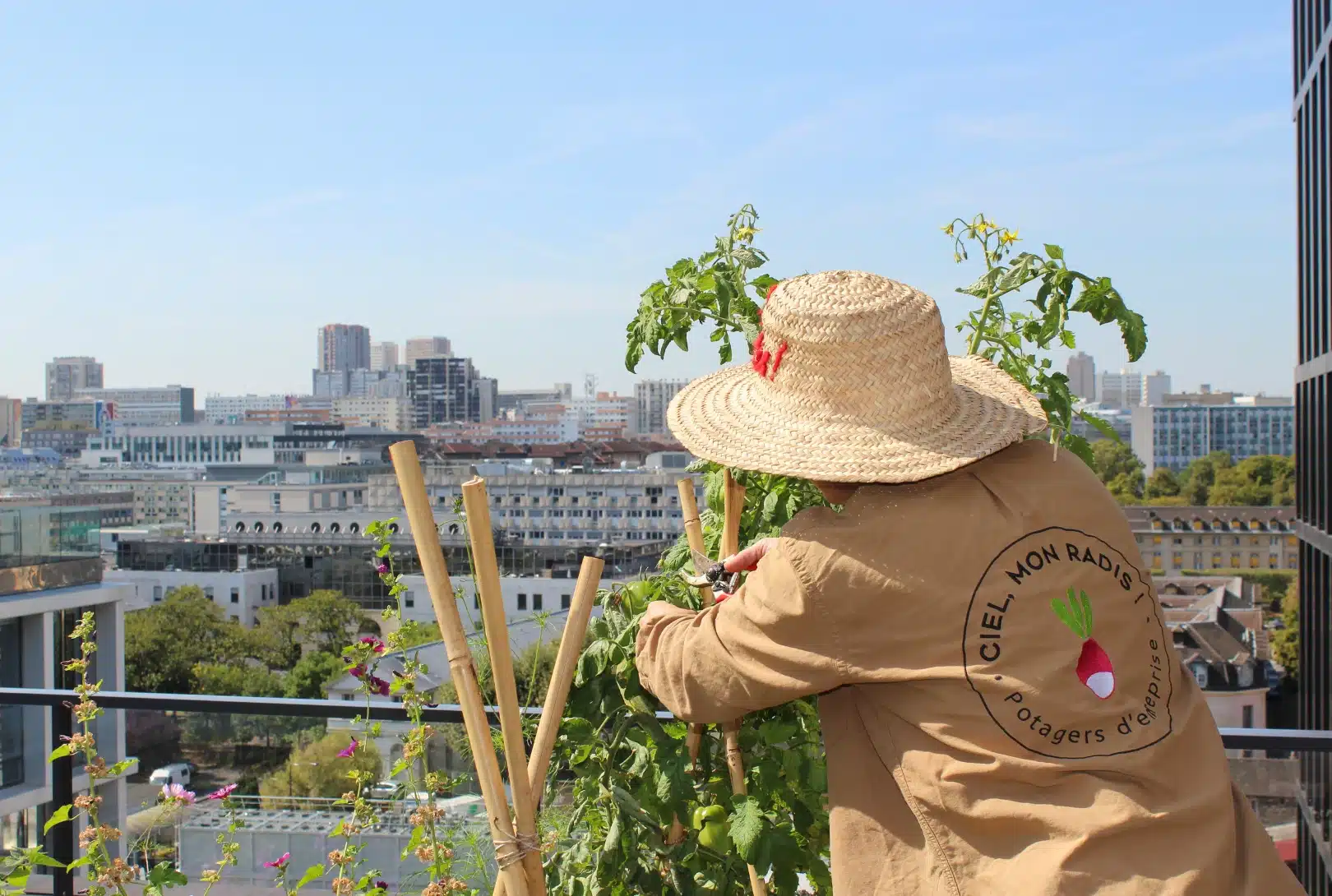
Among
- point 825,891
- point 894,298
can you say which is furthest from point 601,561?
point 825,891

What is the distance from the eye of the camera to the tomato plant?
222 centimetres

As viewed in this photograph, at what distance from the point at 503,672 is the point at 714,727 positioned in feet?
1.59

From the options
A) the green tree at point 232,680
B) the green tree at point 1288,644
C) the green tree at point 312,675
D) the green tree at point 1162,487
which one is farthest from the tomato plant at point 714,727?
the green tree at point 1162,487

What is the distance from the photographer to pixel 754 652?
177 cm

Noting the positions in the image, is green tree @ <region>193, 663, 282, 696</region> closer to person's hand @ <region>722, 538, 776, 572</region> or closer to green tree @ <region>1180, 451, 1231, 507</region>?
person's hand @ <region>722, 538, 776, 572</region>

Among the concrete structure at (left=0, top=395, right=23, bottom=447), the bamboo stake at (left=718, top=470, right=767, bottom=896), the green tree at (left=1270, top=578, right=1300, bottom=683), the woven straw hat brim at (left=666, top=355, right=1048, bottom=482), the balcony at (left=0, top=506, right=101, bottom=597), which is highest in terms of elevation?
the concrete structure at (left=0, top=395, right=23, bottom=447)

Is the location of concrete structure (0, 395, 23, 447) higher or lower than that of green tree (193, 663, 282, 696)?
higher

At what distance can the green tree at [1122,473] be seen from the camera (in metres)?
89.1

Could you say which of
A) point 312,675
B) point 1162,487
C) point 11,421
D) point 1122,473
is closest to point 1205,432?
point 1122,473

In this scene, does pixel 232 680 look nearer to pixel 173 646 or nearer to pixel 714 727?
pixel 173 646

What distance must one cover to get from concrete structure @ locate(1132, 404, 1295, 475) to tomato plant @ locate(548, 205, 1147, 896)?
464 ft

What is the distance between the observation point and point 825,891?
2.43 m

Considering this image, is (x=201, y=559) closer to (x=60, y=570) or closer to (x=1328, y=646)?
(x=60, y=570)

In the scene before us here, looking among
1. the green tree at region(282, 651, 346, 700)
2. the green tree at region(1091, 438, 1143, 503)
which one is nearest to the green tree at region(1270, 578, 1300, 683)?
the green tree at region(1091, 438, 1143, 503)
